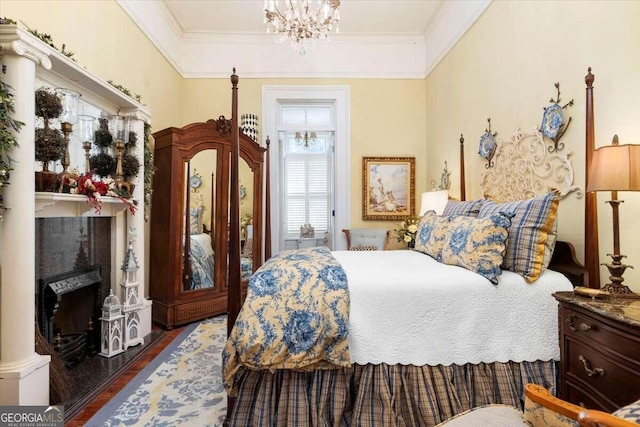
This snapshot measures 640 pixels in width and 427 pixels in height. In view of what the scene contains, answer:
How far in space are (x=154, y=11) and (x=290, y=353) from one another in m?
3.84

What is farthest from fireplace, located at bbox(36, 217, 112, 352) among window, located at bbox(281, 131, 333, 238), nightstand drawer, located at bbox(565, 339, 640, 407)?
nightstand drawer, located at bbox(565, 339, 640, 407)

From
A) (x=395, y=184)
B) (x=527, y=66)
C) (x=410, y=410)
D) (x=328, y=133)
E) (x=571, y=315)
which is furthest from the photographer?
(x=328, y=133)

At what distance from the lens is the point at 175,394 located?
2.02 meters

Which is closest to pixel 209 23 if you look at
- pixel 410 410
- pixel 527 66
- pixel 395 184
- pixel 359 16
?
pixel 359 16

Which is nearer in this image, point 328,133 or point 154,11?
point 154,11

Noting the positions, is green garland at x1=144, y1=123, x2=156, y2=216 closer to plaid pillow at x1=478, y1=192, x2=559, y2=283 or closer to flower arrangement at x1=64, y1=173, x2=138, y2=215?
flower arrangement at x1=64, y1=173, x2=138, y2=215

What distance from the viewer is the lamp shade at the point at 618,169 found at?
1.36 m

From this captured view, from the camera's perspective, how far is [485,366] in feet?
5.45

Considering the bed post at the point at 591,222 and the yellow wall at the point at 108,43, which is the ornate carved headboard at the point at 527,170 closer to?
the bed post at the point at 591,222

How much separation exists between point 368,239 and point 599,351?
305 cm

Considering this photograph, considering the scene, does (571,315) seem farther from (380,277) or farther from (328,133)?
(328,133)

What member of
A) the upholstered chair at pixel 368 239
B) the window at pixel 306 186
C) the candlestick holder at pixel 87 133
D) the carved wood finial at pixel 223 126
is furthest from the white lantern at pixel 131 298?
the upholstered chair at pixel 368 239

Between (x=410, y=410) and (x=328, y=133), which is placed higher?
(x=328, y=133)

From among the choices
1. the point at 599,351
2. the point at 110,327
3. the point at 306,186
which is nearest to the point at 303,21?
the point at 306,186
